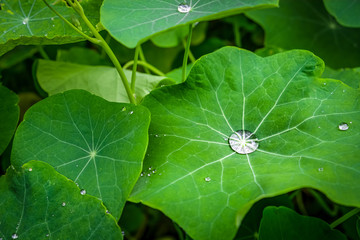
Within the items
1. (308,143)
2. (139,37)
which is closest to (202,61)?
(139,37)

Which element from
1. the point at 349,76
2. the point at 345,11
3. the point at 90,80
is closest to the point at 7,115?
the point at 90,80

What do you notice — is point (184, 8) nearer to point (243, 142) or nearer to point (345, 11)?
point (243, 142)

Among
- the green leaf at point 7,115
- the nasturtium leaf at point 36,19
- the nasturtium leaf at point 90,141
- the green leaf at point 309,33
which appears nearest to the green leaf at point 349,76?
the green leaf at point 309,33

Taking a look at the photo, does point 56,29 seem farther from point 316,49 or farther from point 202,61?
point 316,49

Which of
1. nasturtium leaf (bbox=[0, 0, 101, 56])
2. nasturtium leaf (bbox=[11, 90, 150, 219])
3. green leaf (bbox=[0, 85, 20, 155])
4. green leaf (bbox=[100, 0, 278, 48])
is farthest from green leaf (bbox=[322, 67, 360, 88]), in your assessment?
green leaf (bbox=[0, 85, 20, 155])

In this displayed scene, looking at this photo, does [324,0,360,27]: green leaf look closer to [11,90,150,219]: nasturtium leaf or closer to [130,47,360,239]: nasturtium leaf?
[130,47,360,239]: nasturtium leaf
